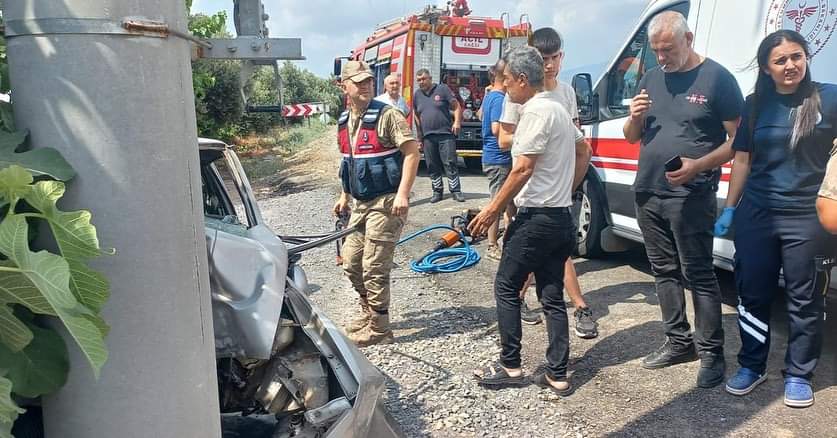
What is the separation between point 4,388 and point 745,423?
3136 mm

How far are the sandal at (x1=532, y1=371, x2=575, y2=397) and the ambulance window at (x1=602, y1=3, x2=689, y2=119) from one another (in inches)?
95.1

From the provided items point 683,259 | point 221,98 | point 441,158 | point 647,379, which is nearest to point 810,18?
point 683,259

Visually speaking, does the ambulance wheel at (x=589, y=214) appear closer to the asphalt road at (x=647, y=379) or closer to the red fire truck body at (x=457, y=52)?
the asphalt road at (x=647, y=379)

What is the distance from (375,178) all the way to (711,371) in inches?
88.0

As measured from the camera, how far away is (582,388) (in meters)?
3.48

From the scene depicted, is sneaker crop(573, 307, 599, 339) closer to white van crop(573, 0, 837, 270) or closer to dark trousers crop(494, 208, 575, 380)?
dark trousers crop(494, 208, 575, 380)

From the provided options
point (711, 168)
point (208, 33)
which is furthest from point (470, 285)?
point (208, 33)

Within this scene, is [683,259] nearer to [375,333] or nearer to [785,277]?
[785,277]

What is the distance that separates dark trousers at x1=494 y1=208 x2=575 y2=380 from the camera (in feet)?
10.6

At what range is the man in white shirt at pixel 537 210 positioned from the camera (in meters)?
3.12

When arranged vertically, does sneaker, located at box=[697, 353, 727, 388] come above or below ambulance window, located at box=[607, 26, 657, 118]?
below

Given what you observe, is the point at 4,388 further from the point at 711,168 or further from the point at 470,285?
the point at 470,285

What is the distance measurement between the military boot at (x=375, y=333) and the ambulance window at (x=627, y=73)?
253 cm

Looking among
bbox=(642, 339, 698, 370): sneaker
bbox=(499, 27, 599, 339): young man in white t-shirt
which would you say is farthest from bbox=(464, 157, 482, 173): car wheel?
bbox=(642, 339, 698, 370): sneaker
